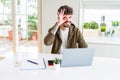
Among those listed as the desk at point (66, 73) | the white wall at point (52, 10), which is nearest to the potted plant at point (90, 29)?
the white wall at point (52, 10)

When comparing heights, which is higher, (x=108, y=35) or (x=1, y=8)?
(x=1, y=8)

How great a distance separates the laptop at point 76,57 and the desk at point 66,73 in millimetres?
54

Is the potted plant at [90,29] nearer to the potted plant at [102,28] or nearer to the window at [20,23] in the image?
the potted plant at [102,28]

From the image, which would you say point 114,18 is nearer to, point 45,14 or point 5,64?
point 45,14

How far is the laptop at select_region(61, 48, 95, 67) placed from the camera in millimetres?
1805

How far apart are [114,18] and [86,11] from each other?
0.53 m

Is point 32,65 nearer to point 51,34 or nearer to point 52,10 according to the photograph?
point 51,34

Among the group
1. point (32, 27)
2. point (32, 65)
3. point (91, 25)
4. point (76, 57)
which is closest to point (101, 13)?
point (91, 25)

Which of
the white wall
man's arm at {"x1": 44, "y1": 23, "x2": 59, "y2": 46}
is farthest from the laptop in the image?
the white wall

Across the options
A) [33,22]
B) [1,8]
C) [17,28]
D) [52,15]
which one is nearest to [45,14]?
[52,15]

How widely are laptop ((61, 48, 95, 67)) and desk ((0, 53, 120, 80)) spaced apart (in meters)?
0.05

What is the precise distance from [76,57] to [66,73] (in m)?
0.20

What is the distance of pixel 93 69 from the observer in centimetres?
182

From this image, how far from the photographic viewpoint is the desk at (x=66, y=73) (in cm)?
159
